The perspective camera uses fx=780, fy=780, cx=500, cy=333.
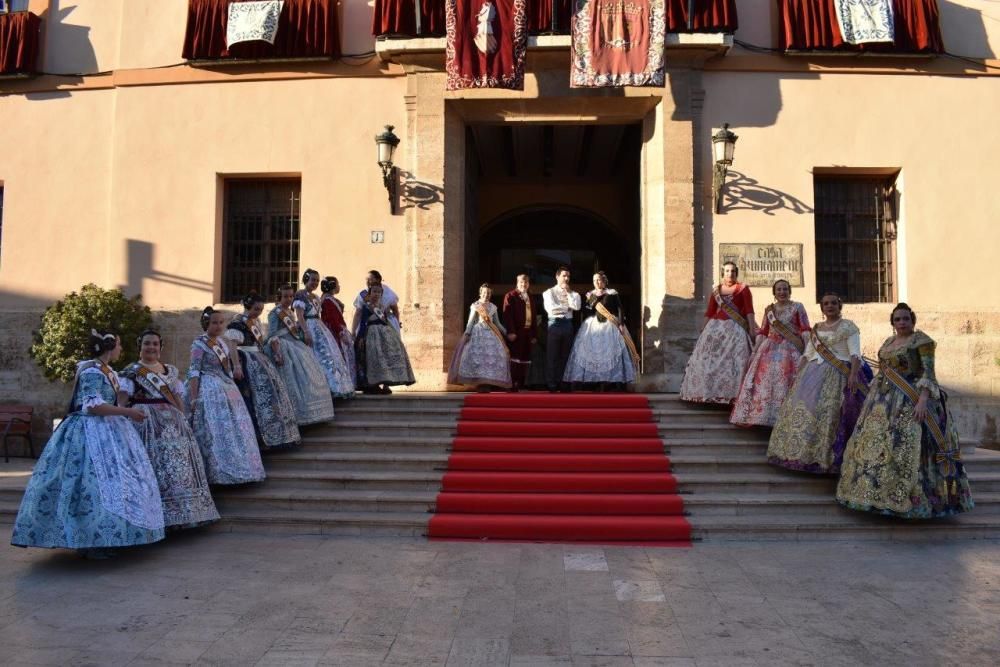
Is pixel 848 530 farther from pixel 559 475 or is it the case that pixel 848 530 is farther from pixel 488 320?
pixel 488 320

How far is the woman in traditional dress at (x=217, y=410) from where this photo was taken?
6.66 meters

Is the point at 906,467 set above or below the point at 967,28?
below

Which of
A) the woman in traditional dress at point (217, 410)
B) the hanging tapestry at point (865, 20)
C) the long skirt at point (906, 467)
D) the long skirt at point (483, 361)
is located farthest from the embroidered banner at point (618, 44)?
the woman in traditional dress at point (217, 410)

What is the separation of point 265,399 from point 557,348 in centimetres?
380

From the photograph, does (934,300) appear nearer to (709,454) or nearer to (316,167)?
(709,454)

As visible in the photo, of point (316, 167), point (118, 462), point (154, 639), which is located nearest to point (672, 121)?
point (316, 167)

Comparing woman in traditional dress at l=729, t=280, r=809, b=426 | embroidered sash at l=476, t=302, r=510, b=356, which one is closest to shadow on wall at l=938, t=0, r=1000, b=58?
woman in traditional dress at l=729, t=280, r=809, b=426

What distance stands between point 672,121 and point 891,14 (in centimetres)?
324

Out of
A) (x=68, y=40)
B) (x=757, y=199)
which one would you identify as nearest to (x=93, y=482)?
(x=757, y=199)

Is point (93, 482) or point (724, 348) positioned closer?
point (93, 482)

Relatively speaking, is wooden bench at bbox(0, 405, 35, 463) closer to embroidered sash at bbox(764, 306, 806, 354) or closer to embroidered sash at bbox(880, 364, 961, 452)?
embroidered sash at bbox(764, 306, 806, 354)

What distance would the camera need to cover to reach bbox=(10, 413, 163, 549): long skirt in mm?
5398

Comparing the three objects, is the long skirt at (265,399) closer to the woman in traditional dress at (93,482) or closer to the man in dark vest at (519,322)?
the woman in traditional dress at (93,482)

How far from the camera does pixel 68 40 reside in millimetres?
11805
